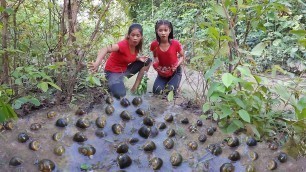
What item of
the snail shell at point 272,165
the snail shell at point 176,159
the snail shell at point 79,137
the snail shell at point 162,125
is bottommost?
the snail shell at point 272,165

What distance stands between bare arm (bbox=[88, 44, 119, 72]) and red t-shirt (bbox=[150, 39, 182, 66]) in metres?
0.49

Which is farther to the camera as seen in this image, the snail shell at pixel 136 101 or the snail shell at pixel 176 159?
the snail shell at pixel 136 101

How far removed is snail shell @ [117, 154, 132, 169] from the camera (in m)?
2.55

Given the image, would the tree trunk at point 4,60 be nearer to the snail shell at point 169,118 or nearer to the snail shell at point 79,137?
the snail shell at point 79,137

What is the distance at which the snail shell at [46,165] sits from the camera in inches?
95.1

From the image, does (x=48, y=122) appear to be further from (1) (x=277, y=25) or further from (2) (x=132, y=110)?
(1) (x=277, y=25)

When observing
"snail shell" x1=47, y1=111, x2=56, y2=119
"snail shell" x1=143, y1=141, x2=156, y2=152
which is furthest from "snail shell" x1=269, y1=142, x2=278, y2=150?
"snail shell" x1=47, y1=111, x2=56, y2=119

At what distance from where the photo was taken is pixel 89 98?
318 centimetres

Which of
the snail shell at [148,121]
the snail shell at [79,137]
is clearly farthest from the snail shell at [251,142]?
the snail shell at [79,137]

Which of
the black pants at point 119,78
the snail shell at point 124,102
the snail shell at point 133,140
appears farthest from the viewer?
the black pants at point 119,78

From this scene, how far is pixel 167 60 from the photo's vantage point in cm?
366

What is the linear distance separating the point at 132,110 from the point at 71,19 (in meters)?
1.07

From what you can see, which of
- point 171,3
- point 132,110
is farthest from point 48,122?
point 171,3

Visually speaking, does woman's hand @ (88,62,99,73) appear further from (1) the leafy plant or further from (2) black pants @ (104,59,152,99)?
(1) the leafy plant
